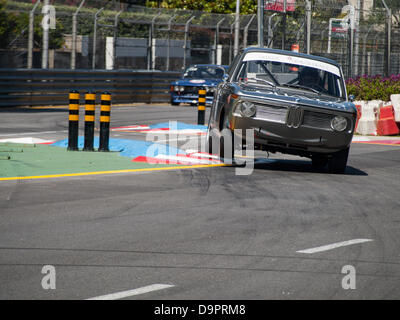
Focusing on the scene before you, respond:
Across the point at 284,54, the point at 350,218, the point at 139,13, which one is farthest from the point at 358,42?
the point at 350,218

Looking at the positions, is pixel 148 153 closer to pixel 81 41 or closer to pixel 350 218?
pixel 350 218

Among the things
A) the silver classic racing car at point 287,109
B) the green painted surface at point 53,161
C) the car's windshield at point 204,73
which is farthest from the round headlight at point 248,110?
the car's windshield at point 204,73

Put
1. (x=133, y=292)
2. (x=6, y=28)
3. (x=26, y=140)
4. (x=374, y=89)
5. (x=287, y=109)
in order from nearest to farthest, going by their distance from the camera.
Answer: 1. (x=133, y=292)
2. (x=287, y=109)
3. (x=26, y=140)
4. (x=374, y=89)
5. (x=6, y=28)

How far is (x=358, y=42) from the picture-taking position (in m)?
28.9

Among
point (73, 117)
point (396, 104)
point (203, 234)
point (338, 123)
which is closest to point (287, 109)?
point (338, 123)

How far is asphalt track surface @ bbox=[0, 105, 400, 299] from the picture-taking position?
559 centimetres

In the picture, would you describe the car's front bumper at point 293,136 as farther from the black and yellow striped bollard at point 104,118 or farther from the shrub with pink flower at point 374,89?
the shrub with pink flower at point 374,89

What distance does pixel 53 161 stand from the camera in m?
12.3

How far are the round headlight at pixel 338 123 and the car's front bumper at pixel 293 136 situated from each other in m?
0.06

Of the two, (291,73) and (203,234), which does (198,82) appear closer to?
(291,73)

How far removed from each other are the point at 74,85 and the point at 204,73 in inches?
213

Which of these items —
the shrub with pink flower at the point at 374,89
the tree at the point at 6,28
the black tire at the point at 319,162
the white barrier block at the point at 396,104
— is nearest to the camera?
the black tire at the point at 319,162

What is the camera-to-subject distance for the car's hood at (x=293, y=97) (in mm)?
11523

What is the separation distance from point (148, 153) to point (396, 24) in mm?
19065
